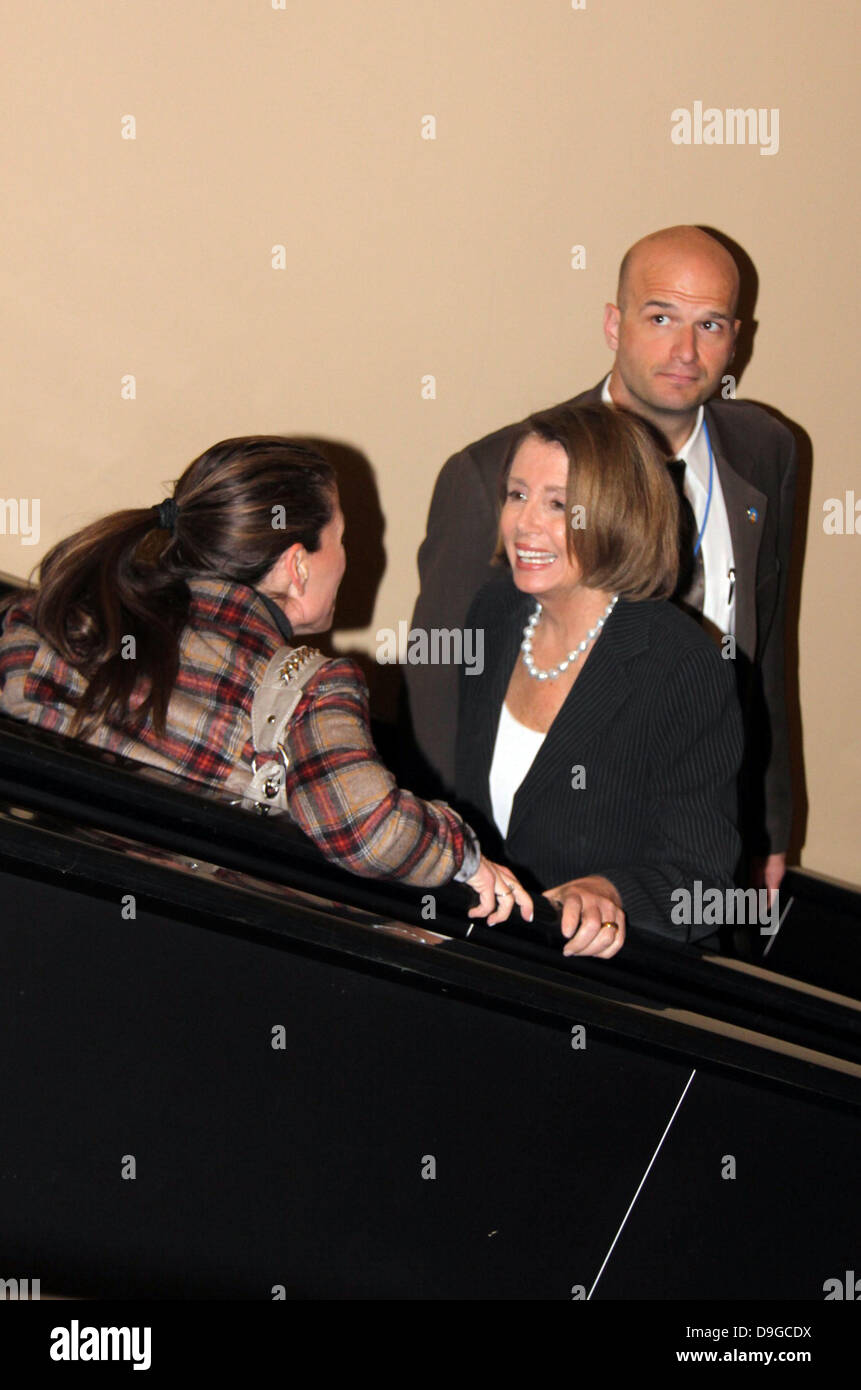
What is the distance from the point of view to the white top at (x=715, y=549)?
3.47 meters

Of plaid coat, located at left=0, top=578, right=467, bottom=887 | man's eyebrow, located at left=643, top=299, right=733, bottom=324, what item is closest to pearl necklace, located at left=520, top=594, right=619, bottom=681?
plaid coat, located at left=0, top=578, right=467, bottom=887

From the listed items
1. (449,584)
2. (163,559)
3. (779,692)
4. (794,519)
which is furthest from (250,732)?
(794,519)

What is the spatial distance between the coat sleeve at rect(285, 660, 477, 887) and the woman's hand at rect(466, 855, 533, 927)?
31mm

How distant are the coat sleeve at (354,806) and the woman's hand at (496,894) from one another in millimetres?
31

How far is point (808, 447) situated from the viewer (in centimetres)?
447

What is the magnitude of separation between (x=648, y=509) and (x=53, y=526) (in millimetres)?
1926

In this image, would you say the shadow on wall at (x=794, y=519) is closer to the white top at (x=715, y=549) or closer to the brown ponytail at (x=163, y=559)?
the white top at (x=715, y=549)

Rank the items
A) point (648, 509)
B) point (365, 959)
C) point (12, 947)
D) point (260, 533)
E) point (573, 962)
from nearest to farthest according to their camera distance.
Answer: point (12, 947), point (365, 959), point (573, 962), point (260, 533), point (648, 509)

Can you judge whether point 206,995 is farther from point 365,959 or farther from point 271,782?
point 271,782

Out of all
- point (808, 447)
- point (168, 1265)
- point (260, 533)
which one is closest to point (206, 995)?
point (168, 1265)

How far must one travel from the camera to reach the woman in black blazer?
2.51 m

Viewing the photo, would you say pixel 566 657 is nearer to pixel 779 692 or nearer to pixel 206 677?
pixel 206 677

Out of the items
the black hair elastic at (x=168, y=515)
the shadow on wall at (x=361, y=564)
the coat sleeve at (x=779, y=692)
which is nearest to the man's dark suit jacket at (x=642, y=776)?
the black hair elastic at (x=168, y=515)

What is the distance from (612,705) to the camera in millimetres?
2576
